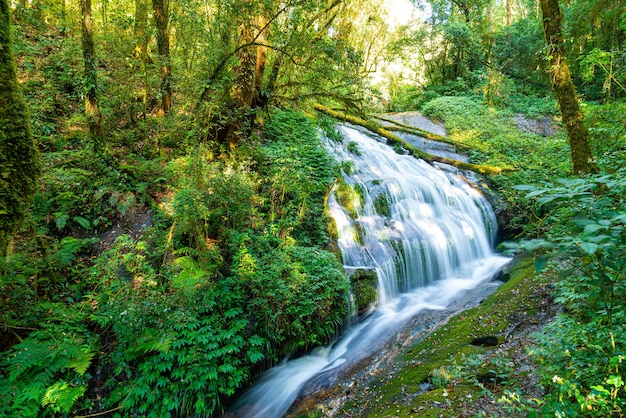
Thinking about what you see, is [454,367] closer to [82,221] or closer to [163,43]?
[82,221]

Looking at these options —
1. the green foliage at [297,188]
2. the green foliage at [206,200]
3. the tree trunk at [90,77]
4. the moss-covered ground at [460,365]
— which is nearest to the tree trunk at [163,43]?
the tree trunk at [90,77]

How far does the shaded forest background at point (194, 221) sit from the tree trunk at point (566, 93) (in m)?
0.14

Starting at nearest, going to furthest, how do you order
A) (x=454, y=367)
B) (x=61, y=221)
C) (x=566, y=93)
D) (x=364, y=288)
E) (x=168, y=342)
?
(x=454, y=367)
(x=168, y=342)
(x=61, y=221)
(x=566, y=93)
(x=364, y=288)

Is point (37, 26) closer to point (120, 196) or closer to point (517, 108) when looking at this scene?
point (120, 196)

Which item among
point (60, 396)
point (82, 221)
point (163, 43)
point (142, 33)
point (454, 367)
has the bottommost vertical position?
point (454, 367)

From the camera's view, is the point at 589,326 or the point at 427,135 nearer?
the point at 589,326

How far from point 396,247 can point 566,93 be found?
4.60 m

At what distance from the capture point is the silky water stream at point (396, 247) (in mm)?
5336

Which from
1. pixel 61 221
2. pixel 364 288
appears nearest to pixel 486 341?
pixel 364 288

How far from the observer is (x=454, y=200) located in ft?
35.4

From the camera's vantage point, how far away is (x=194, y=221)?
5246 millimetres

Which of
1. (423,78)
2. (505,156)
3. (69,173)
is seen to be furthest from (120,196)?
(423,78)

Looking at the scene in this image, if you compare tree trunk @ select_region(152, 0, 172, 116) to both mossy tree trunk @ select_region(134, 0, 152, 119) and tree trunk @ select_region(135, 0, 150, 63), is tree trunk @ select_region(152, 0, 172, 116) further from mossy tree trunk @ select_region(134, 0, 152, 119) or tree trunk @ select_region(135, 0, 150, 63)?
tree trunk @ select_region(135, 0, 150, 63)

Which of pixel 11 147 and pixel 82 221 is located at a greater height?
pixel 11 147
